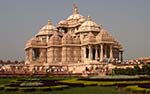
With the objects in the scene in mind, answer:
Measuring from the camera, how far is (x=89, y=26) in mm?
79562

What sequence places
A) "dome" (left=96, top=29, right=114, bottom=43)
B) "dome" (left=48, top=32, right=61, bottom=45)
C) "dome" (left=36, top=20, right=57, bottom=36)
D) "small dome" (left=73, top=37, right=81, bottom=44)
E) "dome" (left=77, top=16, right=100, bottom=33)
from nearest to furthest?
"dome" (left=96, top=29, right=114, bottom=43) < "small dome" (left=73, top=37, right=81, bottom=44) < "dome" (left=48, top=32, right=61, bottom=45) < "dome" (left=77, top=16, right=100, bottom=33) < "dome" (left=36, top=20, right=57, bottom=36)

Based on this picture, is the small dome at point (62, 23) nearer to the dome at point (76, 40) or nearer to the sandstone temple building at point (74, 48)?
the sandstone temple building at point (74, 48)

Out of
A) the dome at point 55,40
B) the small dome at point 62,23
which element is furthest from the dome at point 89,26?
the small dome at point 62,23

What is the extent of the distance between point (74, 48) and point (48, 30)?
Answer: 471 inches

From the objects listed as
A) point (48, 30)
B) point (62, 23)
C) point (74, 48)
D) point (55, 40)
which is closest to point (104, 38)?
point (74, 48)

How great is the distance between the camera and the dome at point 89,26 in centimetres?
7917

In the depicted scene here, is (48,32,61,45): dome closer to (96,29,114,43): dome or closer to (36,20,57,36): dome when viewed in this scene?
(36,20,57,36): dome

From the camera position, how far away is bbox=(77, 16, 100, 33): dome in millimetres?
79169

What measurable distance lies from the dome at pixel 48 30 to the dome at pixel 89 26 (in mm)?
8606

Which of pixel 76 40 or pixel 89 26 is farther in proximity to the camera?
pixel 89 26

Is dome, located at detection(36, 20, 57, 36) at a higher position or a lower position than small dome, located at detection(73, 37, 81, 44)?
higher

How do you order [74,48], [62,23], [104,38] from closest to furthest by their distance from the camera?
[104,38], [74,48], [62,23]

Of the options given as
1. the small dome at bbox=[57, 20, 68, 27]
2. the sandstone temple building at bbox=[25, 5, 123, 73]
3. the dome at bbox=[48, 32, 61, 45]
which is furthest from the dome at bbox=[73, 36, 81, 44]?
the small dome at bbox=[57, 20, 68, 27]

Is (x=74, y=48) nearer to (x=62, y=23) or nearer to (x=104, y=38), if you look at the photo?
(x=104, y=38)
